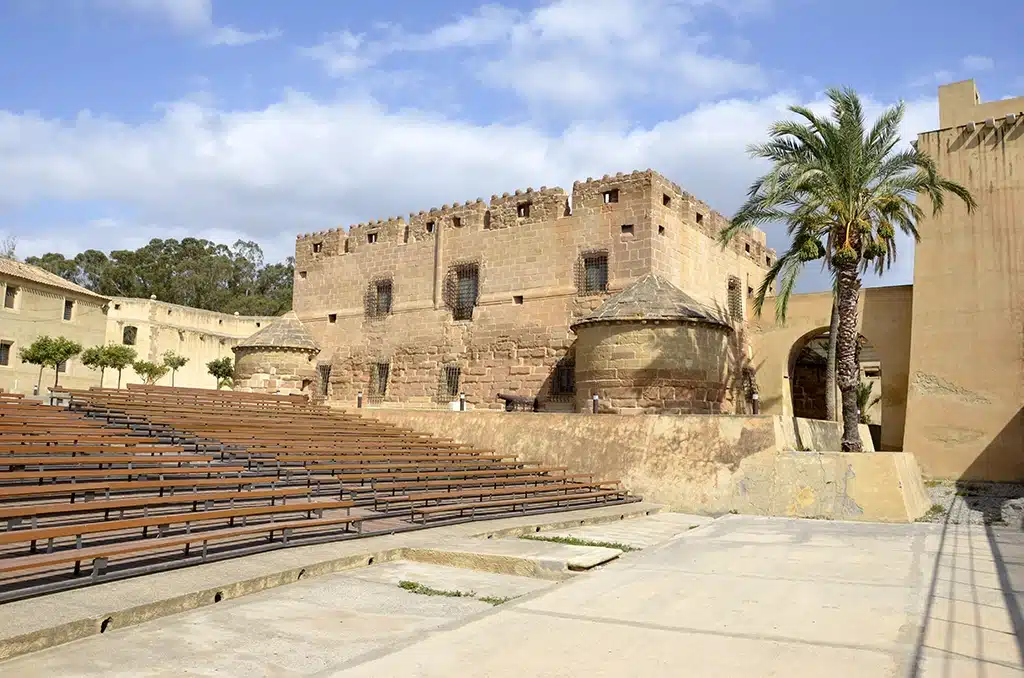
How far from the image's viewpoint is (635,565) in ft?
25.9

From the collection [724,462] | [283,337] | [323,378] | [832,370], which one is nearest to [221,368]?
[323,378]

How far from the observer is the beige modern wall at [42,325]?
34.2m

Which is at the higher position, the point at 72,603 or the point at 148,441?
the point at 148,441

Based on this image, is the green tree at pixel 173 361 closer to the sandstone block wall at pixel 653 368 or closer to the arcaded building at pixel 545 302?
the arcaded building at pixel 545 302

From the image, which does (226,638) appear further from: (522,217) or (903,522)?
(522,217)

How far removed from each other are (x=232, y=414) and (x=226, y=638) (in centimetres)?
1111

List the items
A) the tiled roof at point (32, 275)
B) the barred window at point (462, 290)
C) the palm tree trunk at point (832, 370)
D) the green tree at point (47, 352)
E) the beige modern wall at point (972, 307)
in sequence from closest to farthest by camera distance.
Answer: the beige modern wall at point (972, 307) → the palm tree trunk at point (832, 370) → the barred window at point (462, 290) → the green tree at point (47, 352) → the tiled roof at point (32, 275)

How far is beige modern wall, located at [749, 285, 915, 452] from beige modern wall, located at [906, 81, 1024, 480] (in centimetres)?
107

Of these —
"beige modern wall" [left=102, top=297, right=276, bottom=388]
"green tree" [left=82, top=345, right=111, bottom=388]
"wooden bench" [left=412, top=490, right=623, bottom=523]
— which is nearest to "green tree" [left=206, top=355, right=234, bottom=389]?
"beige modern wall" [left=102, top=297, right=276, bottom=388]

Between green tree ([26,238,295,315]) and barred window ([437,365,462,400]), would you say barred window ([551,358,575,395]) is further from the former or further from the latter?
green tree ([26,238,295,315])

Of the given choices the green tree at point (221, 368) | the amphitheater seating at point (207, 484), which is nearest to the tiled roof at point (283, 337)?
the amphitheater seating at point (207, 484)

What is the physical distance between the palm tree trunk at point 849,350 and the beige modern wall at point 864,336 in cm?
574

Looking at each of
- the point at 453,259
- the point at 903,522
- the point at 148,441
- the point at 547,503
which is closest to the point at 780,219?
the point at 903,522

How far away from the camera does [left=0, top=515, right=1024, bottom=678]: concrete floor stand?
4.51 metres
